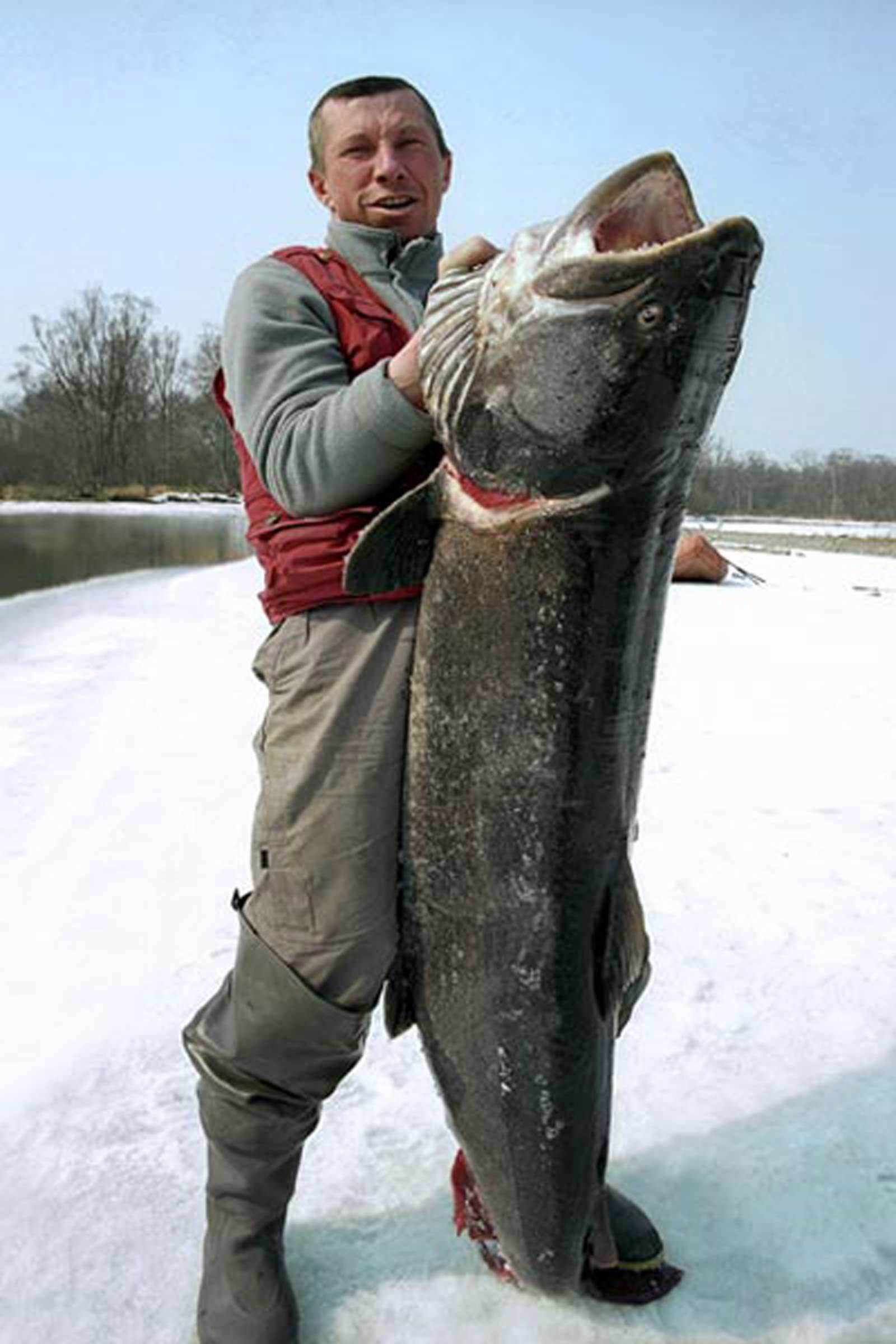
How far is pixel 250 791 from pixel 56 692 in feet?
12.0

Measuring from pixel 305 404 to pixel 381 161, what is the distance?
2.11ft

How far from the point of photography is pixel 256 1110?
7.73ft

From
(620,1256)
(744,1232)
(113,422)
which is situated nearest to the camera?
(620,1256)

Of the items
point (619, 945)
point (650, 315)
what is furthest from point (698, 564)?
point (650, 315)

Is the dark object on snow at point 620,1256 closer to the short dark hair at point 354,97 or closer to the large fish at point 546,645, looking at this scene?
the large fish at point 546,645

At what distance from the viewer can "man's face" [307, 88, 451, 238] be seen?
92.8 inches

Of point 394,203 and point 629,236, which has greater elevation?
point 394,203

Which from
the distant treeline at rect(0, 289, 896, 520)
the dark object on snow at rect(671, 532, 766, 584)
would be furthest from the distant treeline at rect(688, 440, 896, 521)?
the dark object on snow at rect(671, 532, 766, 584)

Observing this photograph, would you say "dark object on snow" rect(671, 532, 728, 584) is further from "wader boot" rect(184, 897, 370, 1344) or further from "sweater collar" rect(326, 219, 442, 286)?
"wader boot" rect(184, 897, 370, 1344)

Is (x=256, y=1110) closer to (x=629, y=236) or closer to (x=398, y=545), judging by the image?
(x=398, y=545)

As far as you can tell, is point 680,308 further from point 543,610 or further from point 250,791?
point 250,791

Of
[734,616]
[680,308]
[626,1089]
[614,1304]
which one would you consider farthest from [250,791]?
[734,616]

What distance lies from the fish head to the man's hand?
22mm

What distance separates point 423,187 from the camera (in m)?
2.42
